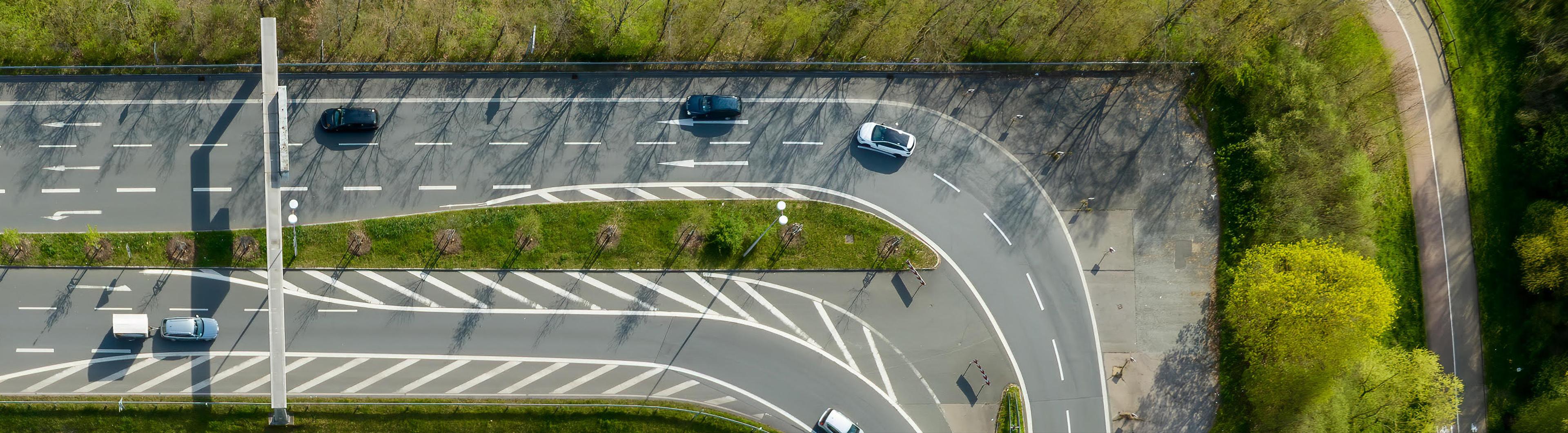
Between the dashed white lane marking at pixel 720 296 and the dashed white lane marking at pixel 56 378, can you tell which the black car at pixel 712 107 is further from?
the dashed white lane marking at pixel 56 378

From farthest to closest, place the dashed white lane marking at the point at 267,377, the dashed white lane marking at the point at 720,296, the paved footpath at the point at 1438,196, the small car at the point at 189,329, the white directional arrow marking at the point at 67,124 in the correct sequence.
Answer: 1. the paved footpath at the point at 1438,196
2. the dashed white lane marking at the point at 720,296
3. the white directional arrow marking at the point at 67,124
4. the dashed white lane marking at the point at 267,377
5. the small car at the point at 189,329

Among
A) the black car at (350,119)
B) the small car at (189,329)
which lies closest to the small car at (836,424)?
the black car at (350,119)

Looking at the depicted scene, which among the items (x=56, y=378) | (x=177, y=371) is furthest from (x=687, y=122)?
(x=56, y=378)

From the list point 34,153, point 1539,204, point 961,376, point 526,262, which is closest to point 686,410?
point 526,262

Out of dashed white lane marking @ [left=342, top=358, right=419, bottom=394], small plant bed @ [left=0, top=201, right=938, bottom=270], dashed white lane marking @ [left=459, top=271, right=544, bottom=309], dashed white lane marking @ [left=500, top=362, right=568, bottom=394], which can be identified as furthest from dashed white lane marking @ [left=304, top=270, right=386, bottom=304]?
dashed white lane marking @ [left=500, top=362, right=568, bottom=394]

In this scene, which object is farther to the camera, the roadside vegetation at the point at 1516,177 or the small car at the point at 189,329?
the roadside vegetation at the point at 1516,177

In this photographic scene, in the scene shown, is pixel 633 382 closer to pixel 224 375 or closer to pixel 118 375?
pixel 224 375

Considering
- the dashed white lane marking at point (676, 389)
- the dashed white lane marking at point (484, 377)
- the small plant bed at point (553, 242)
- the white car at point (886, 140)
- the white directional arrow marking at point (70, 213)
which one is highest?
the white car at point (886, 140)
